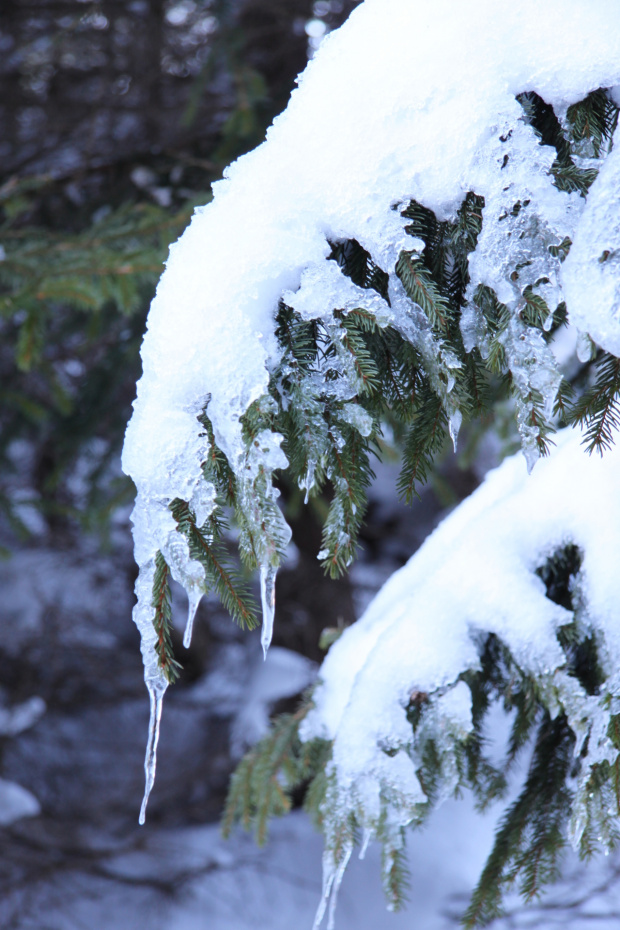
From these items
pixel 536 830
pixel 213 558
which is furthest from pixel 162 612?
pixel 536 830

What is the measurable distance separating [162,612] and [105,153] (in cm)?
385

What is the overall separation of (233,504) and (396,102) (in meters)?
0.62

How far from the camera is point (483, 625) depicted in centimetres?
128

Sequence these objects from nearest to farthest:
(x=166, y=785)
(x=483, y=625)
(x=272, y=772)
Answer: (x=483, y=625)
(x=272, y=772)
(x=166, y=785)

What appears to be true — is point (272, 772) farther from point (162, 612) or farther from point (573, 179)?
point (573, 179)

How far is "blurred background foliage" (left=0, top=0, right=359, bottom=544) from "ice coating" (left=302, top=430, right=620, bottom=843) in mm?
1580

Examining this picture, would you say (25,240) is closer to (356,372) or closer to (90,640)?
(356,372)

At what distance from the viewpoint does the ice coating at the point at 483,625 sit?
3.92 feet

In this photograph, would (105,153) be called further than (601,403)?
Yes

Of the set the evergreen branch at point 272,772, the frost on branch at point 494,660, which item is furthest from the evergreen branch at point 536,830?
the evergreen branch at point 272,772

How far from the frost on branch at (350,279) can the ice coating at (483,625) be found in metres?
0.44

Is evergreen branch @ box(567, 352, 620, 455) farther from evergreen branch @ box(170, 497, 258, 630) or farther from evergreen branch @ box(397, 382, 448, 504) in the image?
evergreen branch @ box(170, 497, 258, 630)

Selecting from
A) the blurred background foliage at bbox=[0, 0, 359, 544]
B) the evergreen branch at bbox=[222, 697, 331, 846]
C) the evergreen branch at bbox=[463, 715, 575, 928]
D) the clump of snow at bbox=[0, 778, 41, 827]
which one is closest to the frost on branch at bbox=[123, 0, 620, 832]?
the evergreen branch at bbox=[463, 715, 575, 928]

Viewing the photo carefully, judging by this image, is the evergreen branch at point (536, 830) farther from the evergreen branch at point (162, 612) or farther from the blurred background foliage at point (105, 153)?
the blurred background foliage at point (105, 153)
